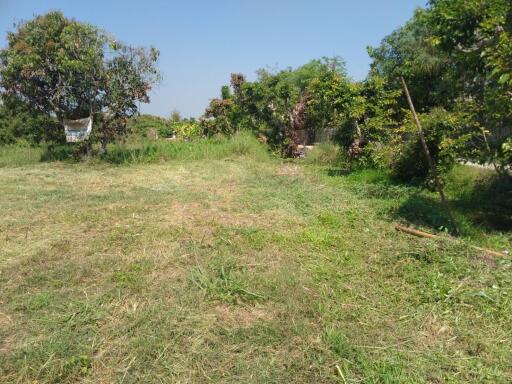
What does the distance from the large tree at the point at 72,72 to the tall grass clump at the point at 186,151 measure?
28.4 inches

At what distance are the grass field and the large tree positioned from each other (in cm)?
513

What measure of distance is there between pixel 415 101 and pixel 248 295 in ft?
28.4

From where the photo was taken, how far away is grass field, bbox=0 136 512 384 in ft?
7.07

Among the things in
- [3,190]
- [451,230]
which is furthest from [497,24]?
[3,190]

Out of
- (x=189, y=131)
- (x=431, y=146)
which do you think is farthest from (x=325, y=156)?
(x=189, y=131)

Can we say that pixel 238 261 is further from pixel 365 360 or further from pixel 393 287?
pixel 365 360

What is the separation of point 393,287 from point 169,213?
2934mm

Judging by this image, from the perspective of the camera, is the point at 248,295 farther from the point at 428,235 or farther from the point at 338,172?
the point at 338,172

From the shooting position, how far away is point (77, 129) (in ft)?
32.7

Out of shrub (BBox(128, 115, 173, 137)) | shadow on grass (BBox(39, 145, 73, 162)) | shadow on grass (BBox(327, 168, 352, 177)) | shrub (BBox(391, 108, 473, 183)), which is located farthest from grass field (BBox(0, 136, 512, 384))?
shrub (BBox(128, 115, 173, 137))

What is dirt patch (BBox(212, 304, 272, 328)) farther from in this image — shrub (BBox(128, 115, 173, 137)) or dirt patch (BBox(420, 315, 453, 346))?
shrub (BBox(128, 115, 173, 137))

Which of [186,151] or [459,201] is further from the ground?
[186,151]

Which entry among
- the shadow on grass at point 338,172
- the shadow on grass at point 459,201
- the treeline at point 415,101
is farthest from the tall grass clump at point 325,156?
the shadow on grass at point 459,201

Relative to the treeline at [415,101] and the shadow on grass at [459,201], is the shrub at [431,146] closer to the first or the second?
the treeline at [415,101]
